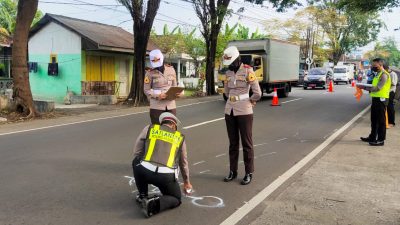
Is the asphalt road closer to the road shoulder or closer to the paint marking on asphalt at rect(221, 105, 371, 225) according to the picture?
the paint marking on asphalt at rect(221, 105, 371, 225)

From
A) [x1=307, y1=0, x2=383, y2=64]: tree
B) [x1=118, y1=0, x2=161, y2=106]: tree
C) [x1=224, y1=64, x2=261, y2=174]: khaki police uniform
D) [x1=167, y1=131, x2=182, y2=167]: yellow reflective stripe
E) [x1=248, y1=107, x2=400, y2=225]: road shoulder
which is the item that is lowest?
[x1=248, y1=107, x2=400, y2=225]: road shoulder

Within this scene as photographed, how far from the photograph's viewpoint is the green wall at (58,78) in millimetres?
24344

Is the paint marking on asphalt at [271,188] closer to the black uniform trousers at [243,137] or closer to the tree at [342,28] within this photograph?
the black uniform trousers at [243,137]

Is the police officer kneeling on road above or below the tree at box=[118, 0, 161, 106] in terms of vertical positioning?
below

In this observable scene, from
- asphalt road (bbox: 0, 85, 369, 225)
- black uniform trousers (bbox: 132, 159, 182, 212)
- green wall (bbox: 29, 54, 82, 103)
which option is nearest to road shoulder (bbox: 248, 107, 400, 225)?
asphalt road (bbox: 0, 85, 369, 225)

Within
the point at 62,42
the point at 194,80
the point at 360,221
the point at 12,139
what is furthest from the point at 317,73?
the point at 360,221

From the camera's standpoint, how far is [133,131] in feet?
38.1

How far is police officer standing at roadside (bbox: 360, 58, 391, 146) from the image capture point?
31.6ft

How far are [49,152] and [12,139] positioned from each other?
2.19 metres

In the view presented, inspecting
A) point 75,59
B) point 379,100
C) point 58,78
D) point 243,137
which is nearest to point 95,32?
point 75,59

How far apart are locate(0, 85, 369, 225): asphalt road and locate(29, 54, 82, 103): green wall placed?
1140 cm

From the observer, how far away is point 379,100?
9.73 meters

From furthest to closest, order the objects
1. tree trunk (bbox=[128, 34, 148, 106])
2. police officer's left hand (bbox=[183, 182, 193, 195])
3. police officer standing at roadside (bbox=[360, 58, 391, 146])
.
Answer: tree trunk (bbox=[128, 34, 148, 106]), police officer standing at roadside (bbox=[360, 58, 391, 146]), police officer's left hand (bbox=[183, 182, 193, 195])

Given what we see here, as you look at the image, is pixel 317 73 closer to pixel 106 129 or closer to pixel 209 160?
pixel 106 129
